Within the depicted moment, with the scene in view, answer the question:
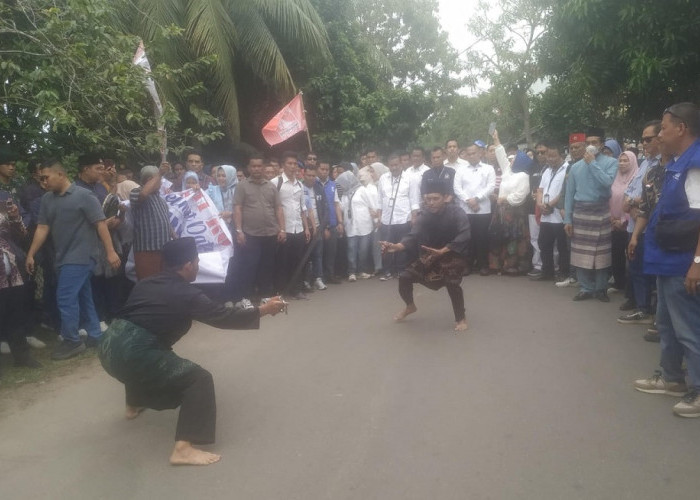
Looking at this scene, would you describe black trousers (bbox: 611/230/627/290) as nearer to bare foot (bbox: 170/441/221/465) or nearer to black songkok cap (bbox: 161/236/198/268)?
black songkok cap (bbox: 161/236/198/268)

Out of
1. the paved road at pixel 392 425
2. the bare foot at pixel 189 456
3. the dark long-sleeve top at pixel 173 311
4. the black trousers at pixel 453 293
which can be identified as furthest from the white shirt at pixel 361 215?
the bare foot at pixel 189 456

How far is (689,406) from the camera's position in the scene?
4527 millimetres

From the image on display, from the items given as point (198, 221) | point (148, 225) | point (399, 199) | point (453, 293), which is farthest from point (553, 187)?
point (148, 225)

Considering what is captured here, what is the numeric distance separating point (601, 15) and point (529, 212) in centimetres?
323

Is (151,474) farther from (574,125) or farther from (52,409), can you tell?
(574,125)

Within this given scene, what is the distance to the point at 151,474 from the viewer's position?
402 centimetres

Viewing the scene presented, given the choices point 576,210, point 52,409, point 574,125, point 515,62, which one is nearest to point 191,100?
point 576,210

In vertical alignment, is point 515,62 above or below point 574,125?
above

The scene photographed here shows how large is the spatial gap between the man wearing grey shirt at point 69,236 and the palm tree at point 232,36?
614 centimetres

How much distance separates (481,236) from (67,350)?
6.44m

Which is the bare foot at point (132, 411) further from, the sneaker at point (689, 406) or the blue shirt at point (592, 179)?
the blue shirt at point (592, 179)

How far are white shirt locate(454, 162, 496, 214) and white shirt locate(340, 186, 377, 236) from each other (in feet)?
4.81

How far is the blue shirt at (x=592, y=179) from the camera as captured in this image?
8195 millimetres

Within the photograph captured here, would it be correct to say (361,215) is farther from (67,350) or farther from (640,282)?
(67,350)
